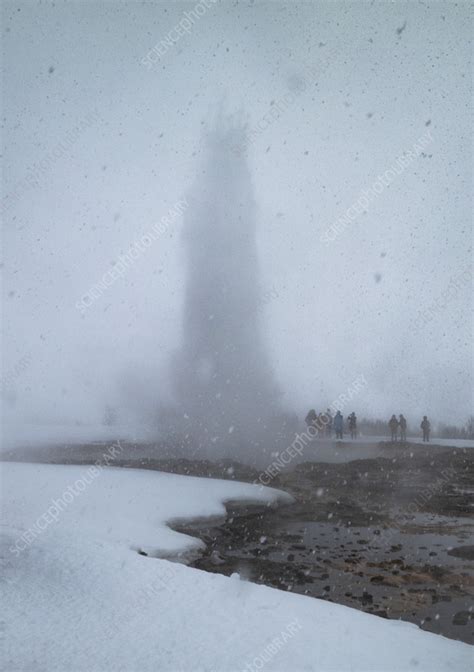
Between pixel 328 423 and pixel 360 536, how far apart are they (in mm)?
20717

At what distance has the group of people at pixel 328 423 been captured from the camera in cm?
3034

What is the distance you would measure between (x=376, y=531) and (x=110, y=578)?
8559 mm

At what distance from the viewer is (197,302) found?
32.0 meters

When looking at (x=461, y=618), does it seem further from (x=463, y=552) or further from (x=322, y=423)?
(x=322, y=423)

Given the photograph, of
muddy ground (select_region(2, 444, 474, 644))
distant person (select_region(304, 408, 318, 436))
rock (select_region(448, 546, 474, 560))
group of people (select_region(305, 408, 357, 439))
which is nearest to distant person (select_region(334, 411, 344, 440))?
group of people (select_region(305, 408, 357, 439))

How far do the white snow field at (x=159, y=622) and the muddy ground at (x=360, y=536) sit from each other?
2077 millimetres

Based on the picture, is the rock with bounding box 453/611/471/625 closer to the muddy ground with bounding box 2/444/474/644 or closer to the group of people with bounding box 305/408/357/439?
the muddy ground with bounding box 2/444/474/644

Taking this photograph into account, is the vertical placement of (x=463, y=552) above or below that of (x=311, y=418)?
above

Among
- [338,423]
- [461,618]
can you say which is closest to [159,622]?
[461,618]

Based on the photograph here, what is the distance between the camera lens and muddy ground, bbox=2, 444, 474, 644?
8.02 m

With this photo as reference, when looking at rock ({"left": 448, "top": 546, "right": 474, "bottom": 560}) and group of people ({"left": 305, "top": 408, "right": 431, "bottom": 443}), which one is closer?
rock ({"left": 448, "top": 546, "right": 474, "bottom": 560})

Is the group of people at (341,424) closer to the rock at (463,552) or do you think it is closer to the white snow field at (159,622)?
the rock at (463,552)

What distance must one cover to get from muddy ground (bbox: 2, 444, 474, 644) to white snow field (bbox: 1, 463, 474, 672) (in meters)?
2.08

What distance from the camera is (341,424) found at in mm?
30359
